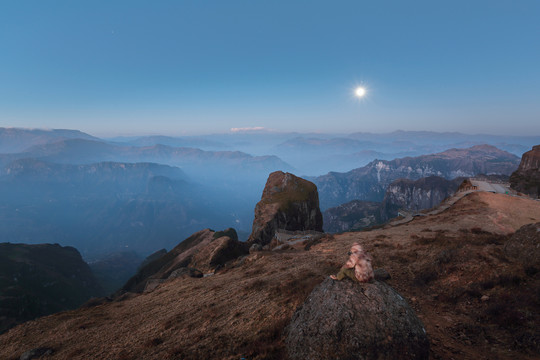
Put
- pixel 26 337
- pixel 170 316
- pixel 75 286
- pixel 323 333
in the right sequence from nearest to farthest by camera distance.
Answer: pixel 323 333
pixel 170 316
pixel 26 337
pixel 75 286

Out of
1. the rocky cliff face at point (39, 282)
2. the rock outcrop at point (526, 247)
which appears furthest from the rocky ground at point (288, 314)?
the rocky cliff face at point (39, 282)

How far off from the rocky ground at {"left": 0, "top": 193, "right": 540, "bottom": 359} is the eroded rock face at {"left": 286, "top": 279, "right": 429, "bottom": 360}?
5.75ft

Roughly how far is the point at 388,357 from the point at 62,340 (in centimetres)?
2469

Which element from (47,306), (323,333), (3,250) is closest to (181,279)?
(323,333)

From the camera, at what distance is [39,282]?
13112cm

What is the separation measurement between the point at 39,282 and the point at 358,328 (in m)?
195

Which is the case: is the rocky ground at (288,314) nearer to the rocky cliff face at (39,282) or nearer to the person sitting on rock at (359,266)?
the person sitting on rock at (359,266)

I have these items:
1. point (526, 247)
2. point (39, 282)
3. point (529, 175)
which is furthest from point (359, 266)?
point (39, 282)

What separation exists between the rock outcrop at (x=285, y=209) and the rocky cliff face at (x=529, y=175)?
104 metres

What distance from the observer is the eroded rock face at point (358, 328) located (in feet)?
25.4

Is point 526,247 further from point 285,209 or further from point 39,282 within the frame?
point 39,282

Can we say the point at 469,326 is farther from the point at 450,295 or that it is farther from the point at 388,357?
the point at 388,357

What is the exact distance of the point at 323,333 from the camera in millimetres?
8438

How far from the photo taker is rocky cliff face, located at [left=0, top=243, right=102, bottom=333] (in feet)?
307
